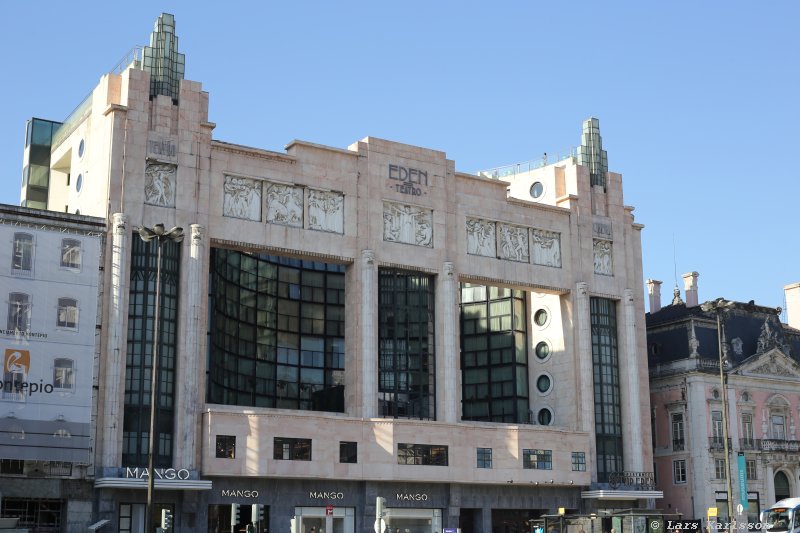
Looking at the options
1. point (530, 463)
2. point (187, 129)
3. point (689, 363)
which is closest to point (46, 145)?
point (187, 129)

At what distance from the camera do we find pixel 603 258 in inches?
3068

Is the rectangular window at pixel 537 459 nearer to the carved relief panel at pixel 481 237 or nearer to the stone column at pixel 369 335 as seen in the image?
the stone column at pixel 369 335

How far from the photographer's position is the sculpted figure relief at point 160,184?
61500mm

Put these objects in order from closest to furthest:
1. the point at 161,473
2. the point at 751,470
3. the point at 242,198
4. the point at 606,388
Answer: the point at 161,473
the point at 242,198
the point at 606,388
the point at 751,470

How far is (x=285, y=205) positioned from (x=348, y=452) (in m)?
14.3

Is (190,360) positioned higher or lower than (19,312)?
lower

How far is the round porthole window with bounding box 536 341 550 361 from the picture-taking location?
256 feet

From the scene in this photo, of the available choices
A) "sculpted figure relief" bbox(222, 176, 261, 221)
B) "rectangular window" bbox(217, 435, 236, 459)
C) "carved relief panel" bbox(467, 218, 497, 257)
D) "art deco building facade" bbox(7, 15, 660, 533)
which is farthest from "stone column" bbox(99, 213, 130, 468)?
"carved relief panel" bbox(467, 218, 497, 257)

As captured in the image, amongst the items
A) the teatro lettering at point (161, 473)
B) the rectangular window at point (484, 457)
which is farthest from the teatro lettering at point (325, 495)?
the rectangular window at point (484, 457)

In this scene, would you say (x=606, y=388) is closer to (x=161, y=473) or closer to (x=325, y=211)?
(x=325, y=211)

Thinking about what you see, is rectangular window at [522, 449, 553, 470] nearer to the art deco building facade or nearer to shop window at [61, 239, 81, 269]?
the art deco building facade

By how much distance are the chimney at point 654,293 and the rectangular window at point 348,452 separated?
39879 mm

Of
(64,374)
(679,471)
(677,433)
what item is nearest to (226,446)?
(64,374)

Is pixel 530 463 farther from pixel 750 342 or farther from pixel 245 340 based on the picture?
pixel 750 342
